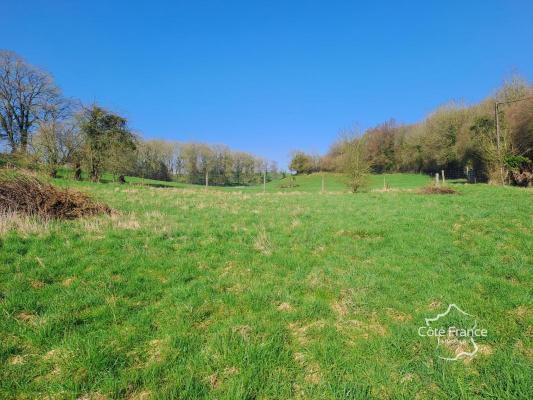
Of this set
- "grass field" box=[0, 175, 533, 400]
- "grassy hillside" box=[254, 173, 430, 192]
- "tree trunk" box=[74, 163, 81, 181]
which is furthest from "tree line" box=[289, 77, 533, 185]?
"tree trunk" box=[74, 163, 81, 181]

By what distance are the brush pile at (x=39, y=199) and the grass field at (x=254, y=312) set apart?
1.33m

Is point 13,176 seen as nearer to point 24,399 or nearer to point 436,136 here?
point 24,399

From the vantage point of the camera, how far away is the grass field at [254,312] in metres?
2.81

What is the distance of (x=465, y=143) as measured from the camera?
4181 cm

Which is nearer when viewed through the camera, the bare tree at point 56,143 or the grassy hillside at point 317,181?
the bare tree at point 56,143

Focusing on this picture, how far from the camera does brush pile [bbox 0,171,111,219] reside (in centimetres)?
840

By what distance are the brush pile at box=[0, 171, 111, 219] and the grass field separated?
4.38ft

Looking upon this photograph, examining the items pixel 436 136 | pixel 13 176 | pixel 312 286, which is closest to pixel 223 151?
pixel 436 136

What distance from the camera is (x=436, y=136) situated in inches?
1864

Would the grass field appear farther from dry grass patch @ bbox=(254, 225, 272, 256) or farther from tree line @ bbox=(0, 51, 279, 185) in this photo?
tree line @ bbox=(0, 51, 279, 185)

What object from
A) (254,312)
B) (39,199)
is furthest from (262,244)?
(39,199)

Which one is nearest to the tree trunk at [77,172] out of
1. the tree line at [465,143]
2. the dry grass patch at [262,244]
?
the tree line at [465,143]

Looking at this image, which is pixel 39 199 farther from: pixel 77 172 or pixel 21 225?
pixel 77 172

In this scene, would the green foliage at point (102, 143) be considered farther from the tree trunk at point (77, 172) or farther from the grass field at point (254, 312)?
the grass field at point (254, 312)
